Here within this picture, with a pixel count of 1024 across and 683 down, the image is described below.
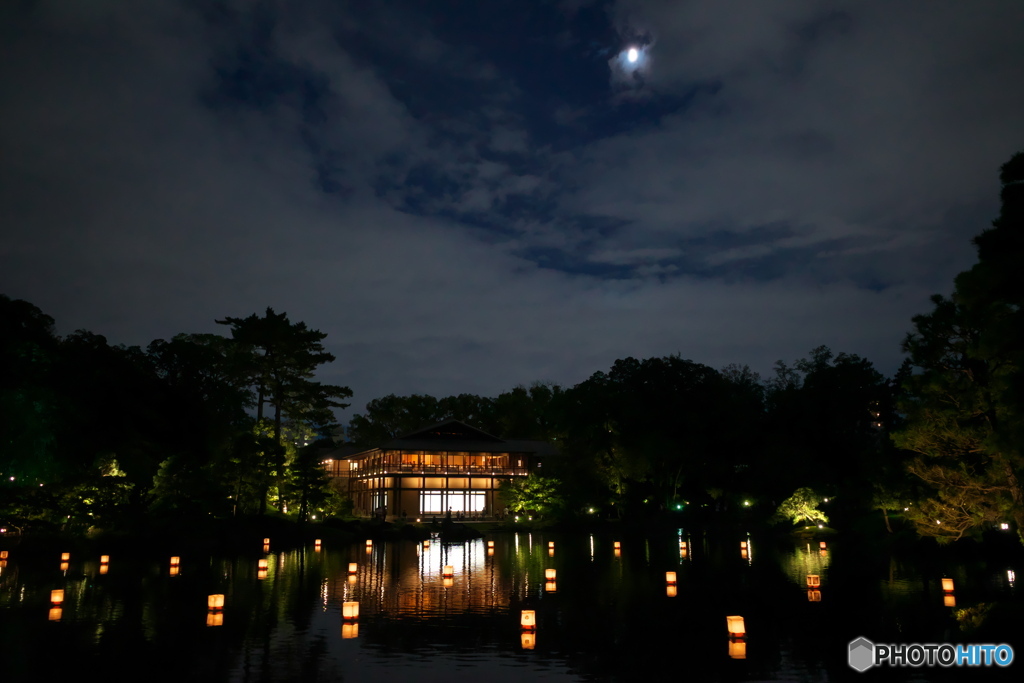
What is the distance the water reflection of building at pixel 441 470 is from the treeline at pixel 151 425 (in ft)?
25.0

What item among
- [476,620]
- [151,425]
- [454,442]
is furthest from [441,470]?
[476,620]

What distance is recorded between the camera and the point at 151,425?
123 ft

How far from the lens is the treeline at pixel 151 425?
28.4 m

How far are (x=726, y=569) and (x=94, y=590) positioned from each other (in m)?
18.3

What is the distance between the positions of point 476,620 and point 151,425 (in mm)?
31275

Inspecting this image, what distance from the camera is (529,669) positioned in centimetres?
931

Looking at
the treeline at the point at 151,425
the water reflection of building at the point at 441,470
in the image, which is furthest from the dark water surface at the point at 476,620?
the water reflection of building at the point at 441,470

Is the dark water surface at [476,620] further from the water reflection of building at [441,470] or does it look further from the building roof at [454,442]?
the building roof at [454,442]

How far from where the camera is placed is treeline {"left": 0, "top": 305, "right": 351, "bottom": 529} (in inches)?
1118

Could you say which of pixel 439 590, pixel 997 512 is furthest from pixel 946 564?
pixel 439 590

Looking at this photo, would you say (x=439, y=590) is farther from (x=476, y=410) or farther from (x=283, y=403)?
(x=476, y=410)

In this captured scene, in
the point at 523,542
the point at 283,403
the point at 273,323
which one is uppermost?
the point at 273,323

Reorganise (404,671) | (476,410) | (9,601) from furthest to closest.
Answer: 1. (476,410)
2. (9,601)
3. (404,671)

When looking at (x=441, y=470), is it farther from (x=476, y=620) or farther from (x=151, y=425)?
(x=476, y=620)
